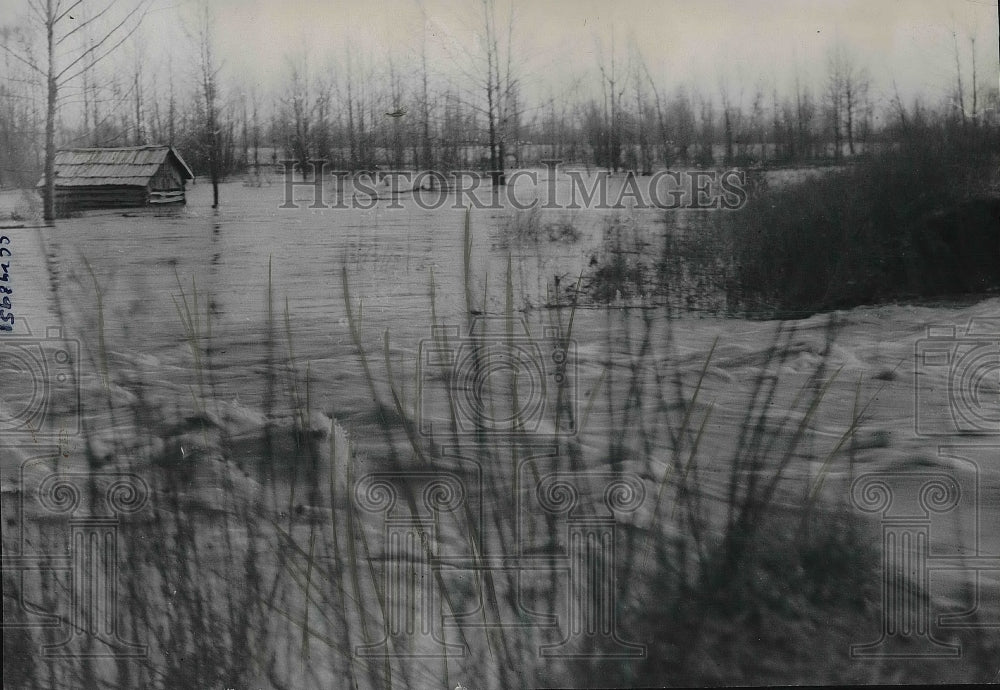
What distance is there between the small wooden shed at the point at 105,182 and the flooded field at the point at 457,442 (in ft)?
0.21

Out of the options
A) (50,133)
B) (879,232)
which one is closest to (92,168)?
(50,133)

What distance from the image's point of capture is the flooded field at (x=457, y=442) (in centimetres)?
277

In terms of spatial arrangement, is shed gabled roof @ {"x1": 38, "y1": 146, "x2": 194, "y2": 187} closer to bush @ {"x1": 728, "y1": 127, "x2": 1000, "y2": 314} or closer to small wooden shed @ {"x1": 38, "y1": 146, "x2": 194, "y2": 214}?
small wooden shed @ {"x1": 38, "y1": 146, "x2": 194, "y2": 214}

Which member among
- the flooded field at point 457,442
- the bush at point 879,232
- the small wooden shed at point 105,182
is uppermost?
the small wooden shed at point 105,182

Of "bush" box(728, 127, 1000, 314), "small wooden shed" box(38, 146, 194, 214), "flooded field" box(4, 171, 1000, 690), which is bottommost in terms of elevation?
"flooded field" box(4, 171, 1000, 690)

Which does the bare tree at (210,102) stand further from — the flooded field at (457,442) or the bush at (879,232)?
the bush at (879,232)

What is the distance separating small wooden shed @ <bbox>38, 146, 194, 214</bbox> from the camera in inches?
110

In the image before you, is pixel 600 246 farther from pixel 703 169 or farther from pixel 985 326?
pixel 985 326

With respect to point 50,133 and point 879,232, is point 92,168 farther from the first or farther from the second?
point 879,232

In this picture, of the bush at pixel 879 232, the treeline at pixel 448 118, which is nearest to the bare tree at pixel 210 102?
the treeline at pixel 448 118

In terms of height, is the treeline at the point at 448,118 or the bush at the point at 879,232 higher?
the treeline at the point at 448,118

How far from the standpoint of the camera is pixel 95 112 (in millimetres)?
2818

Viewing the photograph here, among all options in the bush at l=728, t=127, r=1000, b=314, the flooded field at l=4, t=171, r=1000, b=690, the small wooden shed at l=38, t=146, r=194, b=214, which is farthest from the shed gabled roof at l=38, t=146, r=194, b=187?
the bush at l=728, t=127, r=1000, b=314

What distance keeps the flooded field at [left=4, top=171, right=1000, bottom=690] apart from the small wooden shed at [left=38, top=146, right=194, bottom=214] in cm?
6
